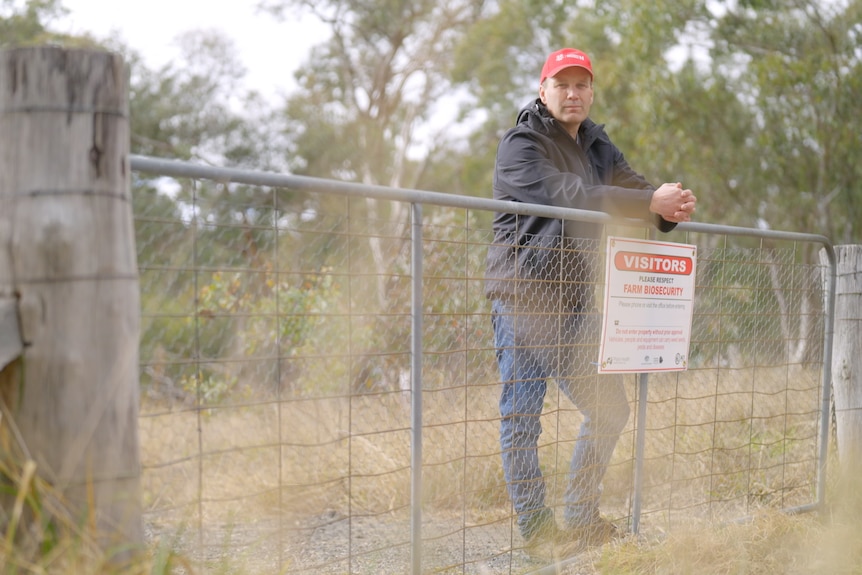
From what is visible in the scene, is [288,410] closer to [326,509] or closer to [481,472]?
[326,509]

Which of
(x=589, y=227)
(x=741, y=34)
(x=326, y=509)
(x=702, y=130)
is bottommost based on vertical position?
(x=326, y=509)

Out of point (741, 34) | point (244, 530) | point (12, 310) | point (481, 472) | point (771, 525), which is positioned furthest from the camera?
point (741, 34)

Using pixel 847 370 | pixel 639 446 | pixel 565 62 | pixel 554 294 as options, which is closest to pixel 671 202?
pixel 554 294

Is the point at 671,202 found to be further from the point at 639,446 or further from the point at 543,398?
the point at 639,446

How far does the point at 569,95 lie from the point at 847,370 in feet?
7.70

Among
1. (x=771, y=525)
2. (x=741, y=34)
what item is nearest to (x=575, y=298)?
(x=771, y=525)

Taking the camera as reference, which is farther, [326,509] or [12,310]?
[326,509]

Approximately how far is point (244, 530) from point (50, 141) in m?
2.84

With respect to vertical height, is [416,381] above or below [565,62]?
below

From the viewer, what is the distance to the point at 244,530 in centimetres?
433

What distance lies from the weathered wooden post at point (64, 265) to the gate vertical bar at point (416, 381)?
3.80ft

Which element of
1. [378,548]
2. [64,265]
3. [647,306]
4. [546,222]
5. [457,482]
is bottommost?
[457,482]

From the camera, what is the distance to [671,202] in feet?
12.0

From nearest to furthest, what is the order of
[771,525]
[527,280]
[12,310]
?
[12,310] → [527,280] → [771,525]
